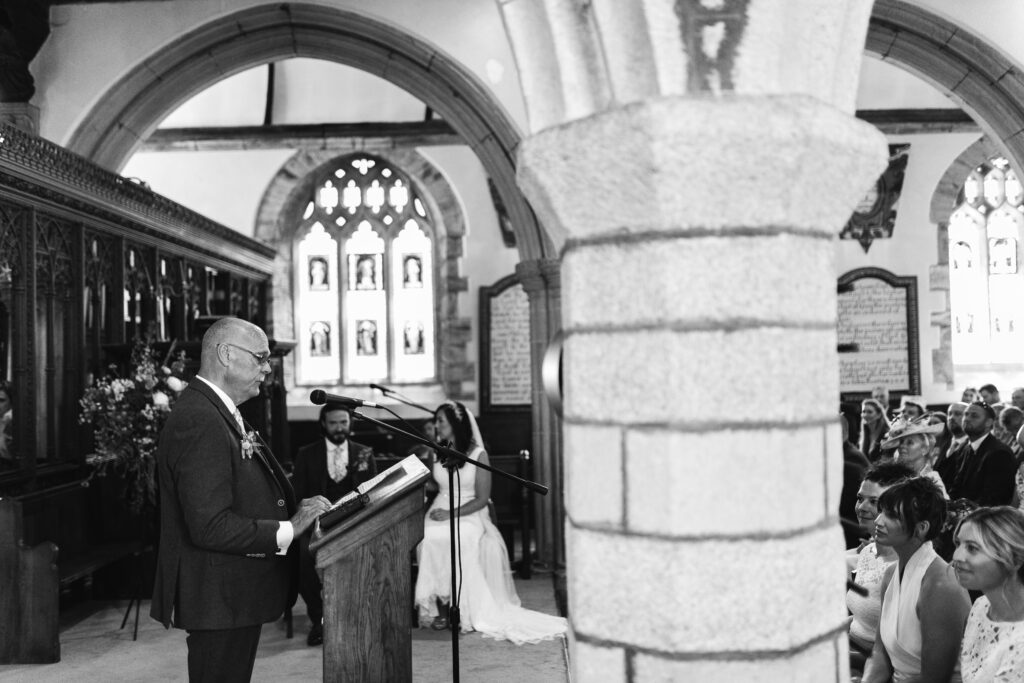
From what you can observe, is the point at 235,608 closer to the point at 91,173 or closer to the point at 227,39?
the point at 91,173

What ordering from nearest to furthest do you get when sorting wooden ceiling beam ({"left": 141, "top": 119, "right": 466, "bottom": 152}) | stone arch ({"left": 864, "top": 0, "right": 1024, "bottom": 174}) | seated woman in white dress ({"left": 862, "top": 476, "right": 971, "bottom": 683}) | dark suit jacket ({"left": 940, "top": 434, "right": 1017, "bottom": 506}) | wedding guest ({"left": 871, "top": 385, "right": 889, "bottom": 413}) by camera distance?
seated woman in white dress ({"left": 862, "top": 476, "right": 971, "bottom": 683})
dark suit jacket ({"left": 940, "top": 434, "right": 1017, "bottom": 506})
stone arch ({"left": 864, "top": 0, "right": 1024, "bottom": 174})
wedding guest ({"left": 871, "top": 385, "right": 889, "bottom": 413})
wooden ceiling beam ({"left": 141, "top": 119, "right": 466, "bottom": 152})

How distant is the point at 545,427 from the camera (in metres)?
7.46

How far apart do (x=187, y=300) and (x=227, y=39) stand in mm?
2113

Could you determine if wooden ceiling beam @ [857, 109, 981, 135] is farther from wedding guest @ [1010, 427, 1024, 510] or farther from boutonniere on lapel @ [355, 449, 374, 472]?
boutonniere on lapel @ [355, 449, 374, 472]

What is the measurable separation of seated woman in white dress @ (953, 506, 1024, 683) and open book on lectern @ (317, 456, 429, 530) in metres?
1.83

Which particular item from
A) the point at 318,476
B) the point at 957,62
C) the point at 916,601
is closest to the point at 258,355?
the point at 916,601

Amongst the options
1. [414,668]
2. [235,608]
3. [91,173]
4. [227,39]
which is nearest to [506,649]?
[414,668]

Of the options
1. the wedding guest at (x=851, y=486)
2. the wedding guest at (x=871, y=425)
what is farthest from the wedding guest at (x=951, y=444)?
the wedding guest at (x=851, y=486)

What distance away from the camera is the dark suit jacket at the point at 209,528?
2920 mm

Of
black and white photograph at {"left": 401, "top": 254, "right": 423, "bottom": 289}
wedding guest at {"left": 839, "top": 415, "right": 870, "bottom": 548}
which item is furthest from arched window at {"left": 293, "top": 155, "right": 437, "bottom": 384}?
wedding guest at {"left": 839, "top": 415, "right": 870, "bottom": 548}

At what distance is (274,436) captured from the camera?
315 inches

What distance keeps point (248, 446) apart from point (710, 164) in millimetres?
1788

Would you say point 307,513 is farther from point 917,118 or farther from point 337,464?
point 917,118

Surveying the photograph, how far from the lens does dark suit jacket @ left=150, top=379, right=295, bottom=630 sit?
2920mm
